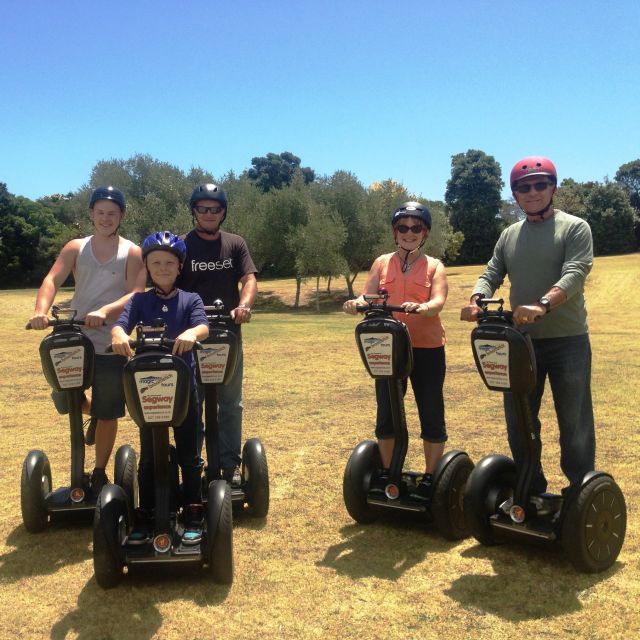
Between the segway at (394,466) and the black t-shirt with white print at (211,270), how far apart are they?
110 centimetres

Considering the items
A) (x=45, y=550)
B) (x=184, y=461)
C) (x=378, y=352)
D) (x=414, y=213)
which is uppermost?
(x=414, y=213)

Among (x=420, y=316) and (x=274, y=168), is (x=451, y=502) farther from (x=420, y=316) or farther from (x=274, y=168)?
(x=274, y=168)

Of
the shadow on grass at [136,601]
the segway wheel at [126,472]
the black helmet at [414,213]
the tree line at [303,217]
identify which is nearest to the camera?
the shadow on grass at [136,601]

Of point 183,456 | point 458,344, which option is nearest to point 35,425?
point 183,456

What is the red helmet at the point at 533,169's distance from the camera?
12.7 ft

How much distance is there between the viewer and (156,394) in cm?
340

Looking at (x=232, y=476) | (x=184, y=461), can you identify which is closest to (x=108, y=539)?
(x=184, y=461)

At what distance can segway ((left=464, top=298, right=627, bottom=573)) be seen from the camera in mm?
3602

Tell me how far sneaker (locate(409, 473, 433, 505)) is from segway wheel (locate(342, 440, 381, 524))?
34 cm

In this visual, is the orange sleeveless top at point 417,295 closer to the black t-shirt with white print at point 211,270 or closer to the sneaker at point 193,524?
the black t-shirt with white print at point 211,270

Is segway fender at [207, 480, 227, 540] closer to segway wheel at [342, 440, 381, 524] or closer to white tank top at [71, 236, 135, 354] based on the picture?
segway wheel at [342, 440, 381, 524]

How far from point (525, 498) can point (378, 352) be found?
1.24 metres

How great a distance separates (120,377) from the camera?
4.59 m

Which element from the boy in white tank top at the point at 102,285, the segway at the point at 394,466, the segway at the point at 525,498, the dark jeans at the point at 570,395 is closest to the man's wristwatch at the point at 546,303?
the segway at the point at 525,498
